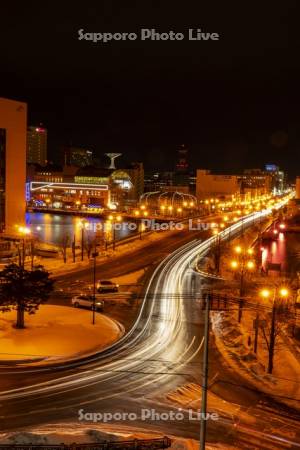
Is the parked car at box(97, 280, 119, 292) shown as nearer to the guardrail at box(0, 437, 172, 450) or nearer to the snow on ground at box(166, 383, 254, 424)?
the snow on ground at box(166, 383, 254, 424)

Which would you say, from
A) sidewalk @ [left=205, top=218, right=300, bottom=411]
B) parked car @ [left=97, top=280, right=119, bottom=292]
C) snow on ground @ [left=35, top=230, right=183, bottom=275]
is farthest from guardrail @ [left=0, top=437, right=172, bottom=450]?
snow on ground @ [left=35, top=230, right=183, bottom=275]

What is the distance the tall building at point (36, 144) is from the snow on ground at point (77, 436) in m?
126

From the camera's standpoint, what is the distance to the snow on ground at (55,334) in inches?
374

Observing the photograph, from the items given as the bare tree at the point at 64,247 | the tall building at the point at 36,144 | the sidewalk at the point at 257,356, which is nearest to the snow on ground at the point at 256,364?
the sidewalk at the point at 257,356

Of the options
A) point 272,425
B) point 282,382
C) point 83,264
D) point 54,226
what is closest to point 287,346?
point 282,382

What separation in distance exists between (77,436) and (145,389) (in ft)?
7.61

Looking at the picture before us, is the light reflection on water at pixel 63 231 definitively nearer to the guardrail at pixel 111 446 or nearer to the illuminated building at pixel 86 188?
the illuminated building at pixel 86 188

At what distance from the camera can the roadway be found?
662cm

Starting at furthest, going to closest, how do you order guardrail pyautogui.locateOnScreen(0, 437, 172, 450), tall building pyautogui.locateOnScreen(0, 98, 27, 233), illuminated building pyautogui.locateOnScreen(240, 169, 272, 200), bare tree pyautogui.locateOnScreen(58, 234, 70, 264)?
1. illuminated building pyautogui.locateOnScreen(240, 169, 272, 200)
2. tall building pyautogui.locateOnScreen(0, 98, 27, 233)
3. bare tree pyautogui.locateOnScreen(58, 234, 70, 264)
4. guardrail pyautogui.locateOnScreen(0, 437, 172, 450)

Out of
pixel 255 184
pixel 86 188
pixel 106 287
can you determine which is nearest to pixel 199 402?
pixel 106 287

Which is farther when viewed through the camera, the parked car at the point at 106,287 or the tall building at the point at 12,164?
the tall building at the point at 12,164

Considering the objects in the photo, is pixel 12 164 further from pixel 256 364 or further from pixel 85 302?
pixel 256 364

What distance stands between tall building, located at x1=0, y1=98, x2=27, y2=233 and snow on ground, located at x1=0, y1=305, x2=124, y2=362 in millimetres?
13690

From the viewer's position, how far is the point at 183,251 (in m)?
24.5
